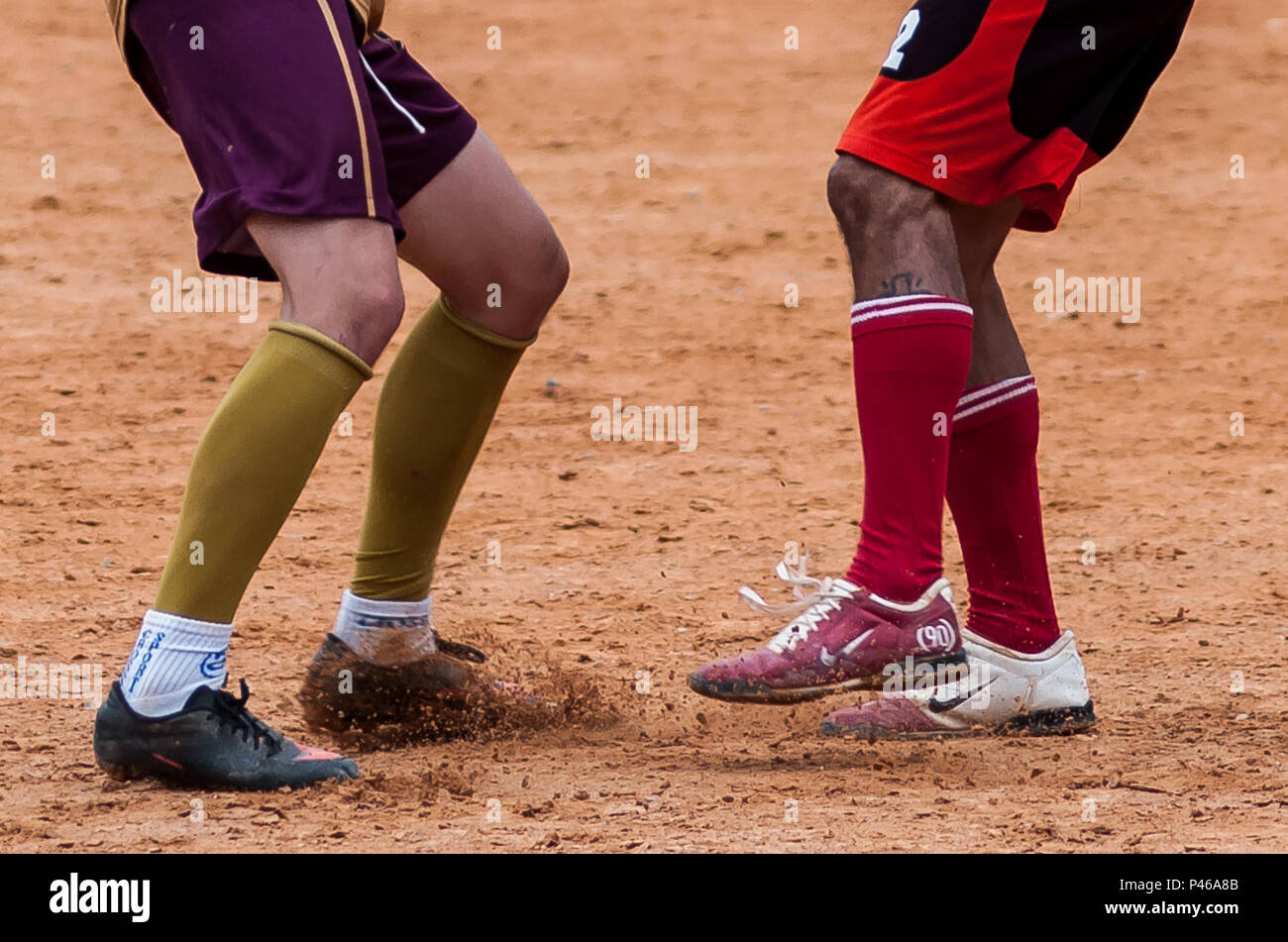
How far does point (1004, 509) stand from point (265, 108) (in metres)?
1.50

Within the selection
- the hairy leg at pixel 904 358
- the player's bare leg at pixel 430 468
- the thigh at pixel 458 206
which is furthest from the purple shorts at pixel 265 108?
Answer: the hairy leg at pixel 904 358

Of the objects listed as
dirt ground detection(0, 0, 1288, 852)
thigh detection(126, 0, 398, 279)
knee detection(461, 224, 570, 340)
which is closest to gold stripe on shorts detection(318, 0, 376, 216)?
thigh detection(126, 0, 398, 279)

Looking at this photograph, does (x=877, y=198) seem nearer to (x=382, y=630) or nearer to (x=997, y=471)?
(x=997, y=471)

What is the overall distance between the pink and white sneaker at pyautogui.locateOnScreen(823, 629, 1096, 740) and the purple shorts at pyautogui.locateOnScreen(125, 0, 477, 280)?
122 cm

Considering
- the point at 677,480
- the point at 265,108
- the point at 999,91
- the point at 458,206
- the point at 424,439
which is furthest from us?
the point at 677,480

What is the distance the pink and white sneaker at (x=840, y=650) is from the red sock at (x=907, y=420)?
0.13 ft

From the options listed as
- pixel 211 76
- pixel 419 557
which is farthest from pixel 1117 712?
pixel 211 76

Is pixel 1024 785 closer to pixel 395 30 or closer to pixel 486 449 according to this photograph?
pixel 486 449

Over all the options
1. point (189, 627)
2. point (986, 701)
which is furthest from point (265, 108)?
point (986, 701)

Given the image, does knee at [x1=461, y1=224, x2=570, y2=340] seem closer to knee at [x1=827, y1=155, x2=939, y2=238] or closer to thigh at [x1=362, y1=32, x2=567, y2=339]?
thigh at [x1=362, y1=32, x2=567, y2=339]

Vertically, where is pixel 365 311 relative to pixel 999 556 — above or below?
above

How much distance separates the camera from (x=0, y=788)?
2996 mm

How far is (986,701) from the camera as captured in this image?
3.35 meters

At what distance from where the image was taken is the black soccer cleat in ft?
9.36
